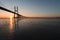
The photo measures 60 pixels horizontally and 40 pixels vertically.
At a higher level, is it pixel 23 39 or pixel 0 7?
pixel 0 7

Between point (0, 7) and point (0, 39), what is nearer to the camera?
point (0, 39)

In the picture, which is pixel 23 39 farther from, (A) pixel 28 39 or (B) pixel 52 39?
(B) pixel 52 39

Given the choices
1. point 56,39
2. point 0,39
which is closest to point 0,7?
point 0,39

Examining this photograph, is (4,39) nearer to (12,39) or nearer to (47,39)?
(12,39)

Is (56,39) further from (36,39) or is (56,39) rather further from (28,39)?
(28,39)

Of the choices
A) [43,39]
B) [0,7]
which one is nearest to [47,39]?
[43,39]

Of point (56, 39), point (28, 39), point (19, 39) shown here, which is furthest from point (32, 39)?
point (56, 39)

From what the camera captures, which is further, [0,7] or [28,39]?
[0,7]

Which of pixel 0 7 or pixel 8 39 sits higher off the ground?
pixel 0 7
